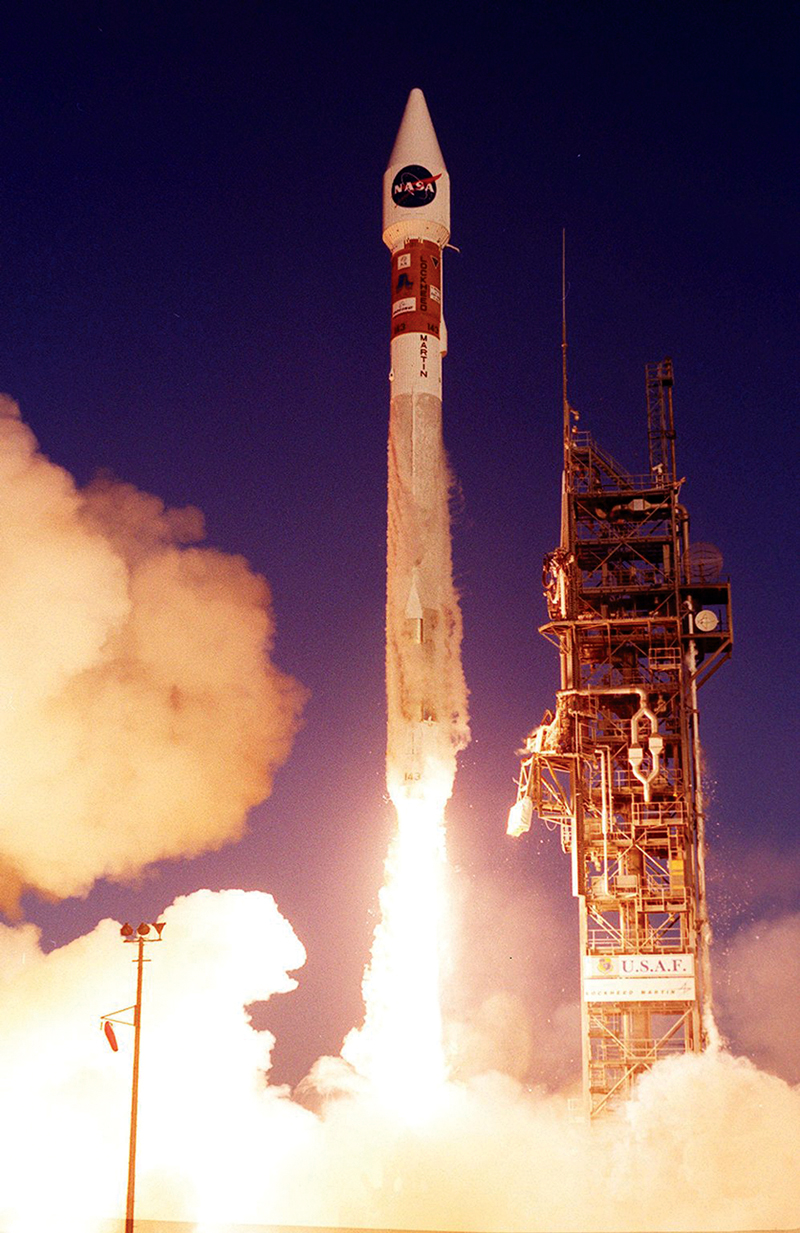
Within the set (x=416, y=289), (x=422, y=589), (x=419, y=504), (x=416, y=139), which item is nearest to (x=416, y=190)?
(x=416, y=139)

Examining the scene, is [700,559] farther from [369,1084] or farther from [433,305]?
[369,1084]

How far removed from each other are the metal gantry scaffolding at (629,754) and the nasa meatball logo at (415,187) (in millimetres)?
9253

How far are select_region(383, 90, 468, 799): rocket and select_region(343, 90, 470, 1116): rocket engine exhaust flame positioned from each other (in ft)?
0.11

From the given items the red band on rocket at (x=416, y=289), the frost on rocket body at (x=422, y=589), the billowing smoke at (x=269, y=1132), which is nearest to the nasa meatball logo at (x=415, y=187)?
the red band on rocket at (x=416, y=289)

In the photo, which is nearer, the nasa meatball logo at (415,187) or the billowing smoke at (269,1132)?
the billowing smoke at (269,1132)

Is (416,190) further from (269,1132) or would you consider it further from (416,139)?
(269,1132)

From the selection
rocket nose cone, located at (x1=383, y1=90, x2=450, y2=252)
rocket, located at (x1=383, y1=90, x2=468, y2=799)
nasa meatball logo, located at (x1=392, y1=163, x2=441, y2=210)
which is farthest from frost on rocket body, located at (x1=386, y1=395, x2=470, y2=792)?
nasa meatball logo, located at (x1=392, y1=163, x2=441, y2=210)

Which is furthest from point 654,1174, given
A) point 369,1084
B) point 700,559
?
point 700,559

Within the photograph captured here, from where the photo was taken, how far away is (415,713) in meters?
52.9

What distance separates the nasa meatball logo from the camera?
56.7 metres

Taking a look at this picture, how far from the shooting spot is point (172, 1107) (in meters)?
51.9

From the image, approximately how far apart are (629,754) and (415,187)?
20725mm

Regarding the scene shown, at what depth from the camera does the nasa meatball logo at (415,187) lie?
5669 cm

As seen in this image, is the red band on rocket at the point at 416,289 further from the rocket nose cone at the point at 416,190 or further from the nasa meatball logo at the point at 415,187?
the nasa meatball logo at the point at 415,187
